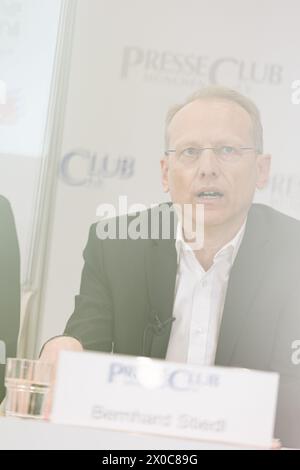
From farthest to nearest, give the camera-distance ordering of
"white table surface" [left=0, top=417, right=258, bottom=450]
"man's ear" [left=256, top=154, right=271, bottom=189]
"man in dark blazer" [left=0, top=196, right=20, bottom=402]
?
"man's ear" [left=256, top=154, right=271, bottom=189] < "man in dark blazer" [left=0, top=196, right=20, bottom=402] < "white table surface" [left=0, top=417, right=258, bottom=450]

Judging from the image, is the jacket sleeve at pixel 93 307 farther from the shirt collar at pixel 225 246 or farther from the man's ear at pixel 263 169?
the man's ear at pixel 263 169

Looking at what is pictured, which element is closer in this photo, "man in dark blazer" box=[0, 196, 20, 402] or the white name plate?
the white name plate

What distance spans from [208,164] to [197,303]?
0.48 meters

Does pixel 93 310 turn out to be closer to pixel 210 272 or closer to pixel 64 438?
pixel 210 272

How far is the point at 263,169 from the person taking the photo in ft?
9.43

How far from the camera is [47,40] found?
9.30ft

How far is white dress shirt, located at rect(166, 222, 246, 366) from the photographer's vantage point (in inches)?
109

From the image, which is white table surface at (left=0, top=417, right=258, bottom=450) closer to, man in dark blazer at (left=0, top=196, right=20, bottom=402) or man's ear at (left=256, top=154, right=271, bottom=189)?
man in dark blazer at (left=0, top=196, right=20, bottom=402)

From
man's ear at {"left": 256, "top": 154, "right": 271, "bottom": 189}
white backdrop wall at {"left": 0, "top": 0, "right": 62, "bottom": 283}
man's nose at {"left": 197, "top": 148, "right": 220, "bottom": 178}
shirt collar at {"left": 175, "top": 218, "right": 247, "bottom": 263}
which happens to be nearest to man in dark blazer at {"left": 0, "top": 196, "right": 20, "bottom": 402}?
white backdrop wall at {"left": 0, "top": 0, "right": 62, "bottom": 283}

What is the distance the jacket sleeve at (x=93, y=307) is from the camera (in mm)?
2752

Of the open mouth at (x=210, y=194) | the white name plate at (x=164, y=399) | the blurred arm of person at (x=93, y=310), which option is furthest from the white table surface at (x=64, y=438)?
the open mouth at (x=210, y=194)

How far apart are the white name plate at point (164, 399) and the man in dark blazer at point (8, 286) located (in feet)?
6.01

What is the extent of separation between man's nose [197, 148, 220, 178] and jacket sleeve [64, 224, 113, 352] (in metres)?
0.42

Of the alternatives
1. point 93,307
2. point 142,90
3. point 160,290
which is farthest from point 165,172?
point 93,307
